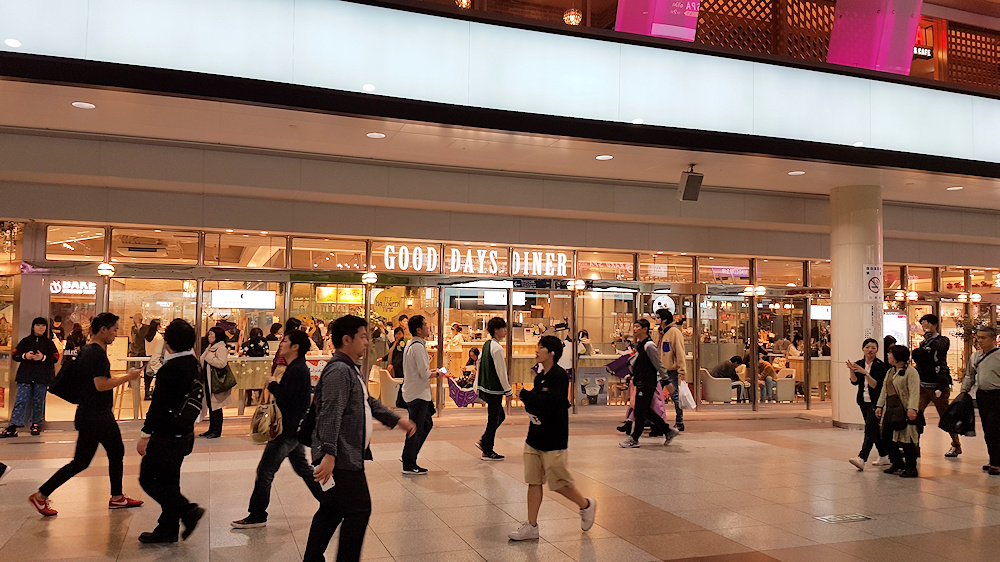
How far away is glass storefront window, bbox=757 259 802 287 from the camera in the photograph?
16.2 metres

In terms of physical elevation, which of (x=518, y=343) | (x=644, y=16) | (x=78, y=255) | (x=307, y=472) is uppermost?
(x=644, y=16)

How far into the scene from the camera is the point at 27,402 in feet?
35.7

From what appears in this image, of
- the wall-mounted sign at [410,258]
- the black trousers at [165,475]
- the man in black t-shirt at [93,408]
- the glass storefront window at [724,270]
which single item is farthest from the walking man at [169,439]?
the glass storefront window at [724,270]

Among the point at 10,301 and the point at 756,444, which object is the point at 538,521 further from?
the point at 10,301

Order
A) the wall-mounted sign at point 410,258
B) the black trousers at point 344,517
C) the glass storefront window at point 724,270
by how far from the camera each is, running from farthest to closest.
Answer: the glass storefront window at point 724,270 < the wall-mounted sign at point 410,258 < the black trousers at point 344,517

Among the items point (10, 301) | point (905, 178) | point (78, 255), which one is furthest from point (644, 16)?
point (10, 301)

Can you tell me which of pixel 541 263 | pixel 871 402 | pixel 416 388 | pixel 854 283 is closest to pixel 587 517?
pixel 416 388

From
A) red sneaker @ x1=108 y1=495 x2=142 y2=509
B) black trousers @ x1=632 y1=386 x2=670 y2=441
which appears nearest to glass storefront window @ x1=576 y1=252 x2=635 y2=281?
black trousers @ x1=632 y1=386 x2=670 y2=441

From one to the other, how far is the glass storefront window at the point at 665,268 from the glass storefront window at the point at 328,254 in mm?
5542

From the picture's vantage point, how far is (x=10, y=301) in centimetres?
1157

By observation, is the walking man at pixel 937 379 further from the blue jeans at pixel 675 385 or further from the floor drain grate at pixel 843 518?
the floor drain grate at pixel 843 518

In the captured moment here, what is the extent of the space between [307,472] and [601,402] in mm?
9560

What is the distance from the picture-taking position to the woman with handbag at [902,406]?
835 cm

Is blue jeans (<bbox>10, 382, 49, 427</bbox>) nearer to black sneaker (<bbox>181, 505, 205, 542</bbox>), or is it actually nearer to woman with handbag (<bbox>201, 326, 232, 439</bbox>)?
woman with handbag (<bbox>201, 326, 232, 439</bbox>)
